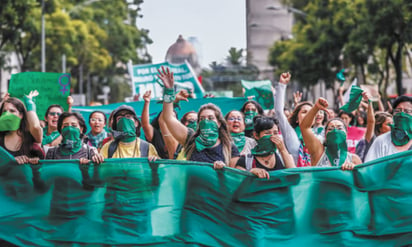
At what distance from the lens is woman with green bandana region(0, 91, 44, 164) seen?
20.3 ft

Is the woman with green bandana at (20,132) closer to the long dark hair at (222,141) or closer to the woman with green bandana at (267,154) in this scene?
the long dark hair at (222,141)

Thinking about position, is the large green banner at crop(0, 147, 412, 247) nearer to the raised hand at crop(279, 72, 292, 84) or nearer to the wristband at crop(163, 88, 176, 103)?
the wristband at crop(163, 88, 176, 103)

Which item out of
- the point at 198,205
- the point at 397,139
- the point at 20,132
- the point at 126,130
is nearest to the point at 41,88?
the point at 20,132

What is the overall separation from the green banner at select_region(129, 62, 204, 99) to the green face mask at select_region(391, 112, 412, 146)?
7720mm

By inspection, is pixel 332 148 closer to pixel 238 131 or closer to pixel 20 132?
pixel 238 131

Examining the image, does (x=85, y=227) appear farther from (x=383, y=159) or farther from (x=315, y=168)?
(x=383, y=159)

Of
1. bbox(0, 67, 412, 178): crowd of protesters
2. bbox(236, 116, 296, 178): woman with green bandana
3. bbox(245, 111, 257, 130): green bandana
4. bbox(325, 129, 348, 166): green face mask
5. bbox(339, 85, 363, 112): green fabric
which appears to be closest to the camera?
bbox(236, 116, 296, 178): woman with green bandana

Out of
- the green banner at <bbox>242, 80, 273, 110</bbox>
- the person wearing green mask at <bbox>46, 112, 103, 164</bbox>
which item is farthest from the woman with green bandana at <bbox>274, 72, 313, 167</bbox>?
the green banner at <bbox>242, 80, 273, 110</bbox>

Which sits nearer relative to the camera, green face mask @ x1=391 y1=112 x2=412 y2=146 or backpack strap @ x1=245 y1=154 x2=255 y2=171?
backpack strap @ x1=245 y1=154 x2=255 y2=171

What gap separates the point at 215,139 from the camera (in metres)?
6.04

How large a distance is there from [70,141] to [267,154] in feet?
5.40

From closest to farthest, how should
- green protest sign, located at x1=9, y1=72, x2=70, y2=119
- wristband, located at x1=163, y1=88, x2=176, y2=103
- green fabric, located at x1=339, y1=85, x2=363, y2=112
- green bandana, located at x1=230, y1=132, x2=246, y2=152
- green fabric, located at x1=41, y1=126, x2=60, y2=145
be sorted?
wristband, located at x1=163, y1=88, x2=176, y2=103
green bandana, located at x1=230, y1=132, x2=246, y2=152
green fabric, located at x1=339, y1=85, x2=363, y2=112
green fabric, located at x1=41, y1=126, x2=60, y2=145
green protest sign, located at x1=9, y1=72, x2=70, y2=119

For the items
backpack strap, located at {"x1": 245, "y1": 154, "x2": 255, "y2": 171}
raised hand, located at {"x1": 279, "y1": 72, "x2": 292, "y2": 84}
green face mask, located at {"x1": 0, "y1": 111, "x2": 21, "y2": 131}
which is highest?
raised hand, located at {"x1": 279, "y1": 72, "x2": 292, "y2": 84}

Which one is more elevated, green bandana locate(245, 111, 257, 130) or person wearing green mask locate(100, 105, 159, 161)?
green bandana locate(245, 111, 257, 130)
